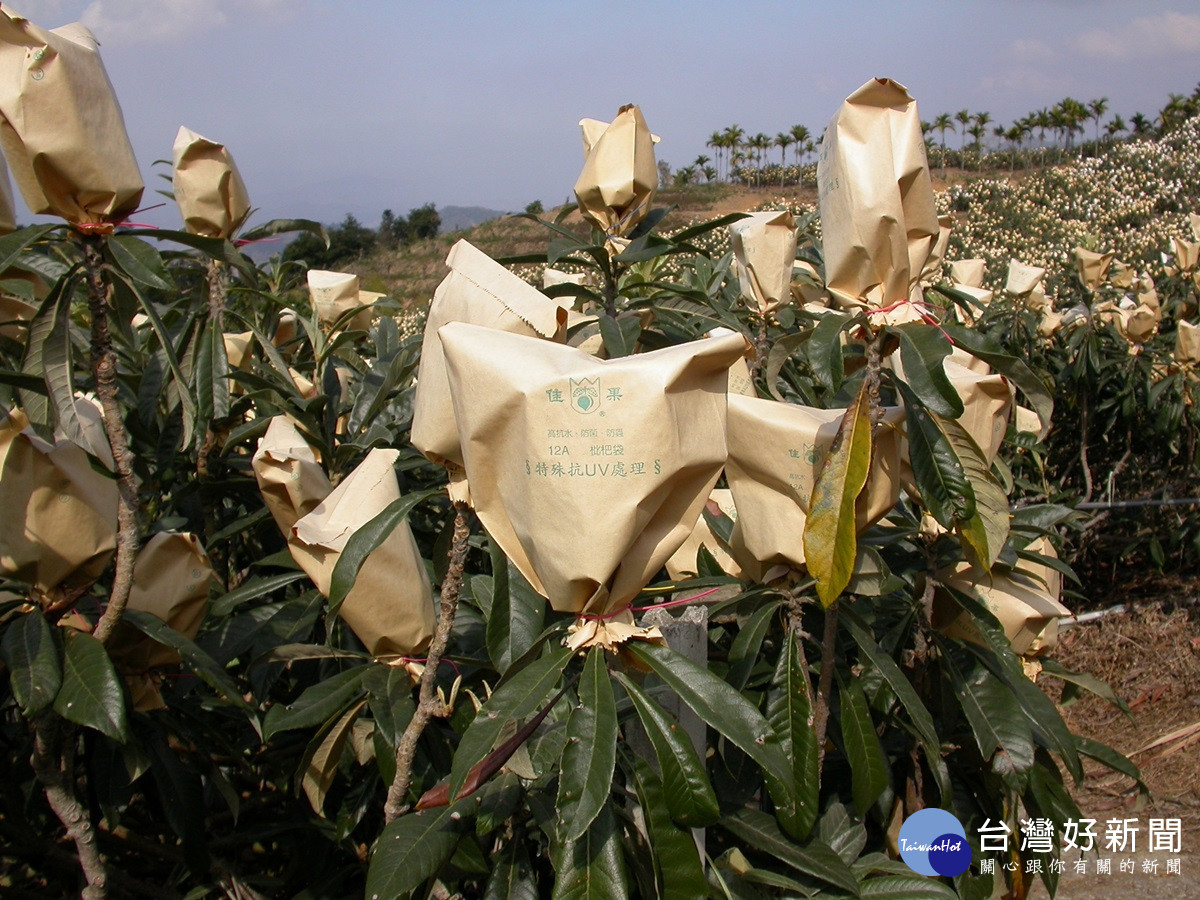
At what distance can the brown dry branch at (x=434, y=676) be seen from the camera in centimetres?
131

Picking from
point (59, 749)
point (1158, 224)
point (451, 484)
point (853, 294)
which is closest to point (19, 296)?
point (59, 749)

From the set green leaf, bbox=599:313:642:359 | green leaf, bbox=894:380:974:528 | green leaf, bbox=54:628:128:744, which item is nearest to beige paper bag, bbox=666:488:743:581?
green leaf, bbox=599:313:642:359

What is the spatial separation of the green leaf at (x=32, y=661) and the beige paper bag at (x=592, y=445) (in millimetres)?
667

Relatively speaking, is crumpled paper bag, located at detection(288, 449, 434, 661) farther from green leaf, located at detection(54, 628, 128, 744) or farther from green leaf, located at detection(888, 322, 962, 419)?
green leaf, located at detection(888, 322, 962, 419)

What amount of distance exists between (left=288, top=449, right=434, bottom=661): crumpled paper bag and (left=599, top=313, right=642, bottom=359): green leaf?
0.53m

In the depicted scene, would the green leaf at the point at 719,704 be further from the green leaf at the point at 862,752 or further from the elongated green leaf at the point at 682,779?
the green leaf at the point at 862,752

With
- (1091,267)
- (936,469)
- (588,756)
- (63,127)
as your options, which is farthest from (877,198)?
(1091,267)

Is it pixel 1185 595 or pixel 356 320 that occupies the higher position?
pixel 356 320

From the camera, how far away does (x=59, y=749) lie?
5.58 ft

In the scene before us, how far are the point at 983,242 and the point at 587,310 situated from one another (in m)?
20.0

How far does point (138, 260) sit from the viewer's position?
1326mm

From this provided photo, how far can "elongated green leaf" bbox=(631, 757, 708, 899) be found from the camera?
1.12m

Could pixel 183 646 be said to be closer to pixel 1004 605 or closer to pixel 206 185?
pixel 206 185

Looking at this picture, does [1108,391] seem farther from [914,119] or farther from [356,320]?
[914,119]
